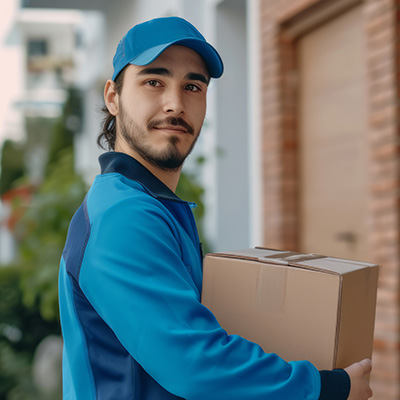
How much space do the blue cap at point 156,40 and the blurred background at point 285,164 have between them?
0.74 metres

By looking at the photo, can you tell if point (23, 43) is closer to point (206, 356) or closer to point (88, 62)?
point (88, 62)

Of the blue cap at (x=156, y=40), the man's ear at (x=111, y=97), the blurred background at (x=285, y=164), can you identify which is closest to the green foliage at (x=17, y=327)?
the blurred background at (x=285, y=164)

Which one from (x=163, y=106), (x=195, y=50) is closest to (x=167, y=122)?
(x=163, y=106)

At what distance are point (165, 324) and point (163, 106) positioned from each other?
525mm

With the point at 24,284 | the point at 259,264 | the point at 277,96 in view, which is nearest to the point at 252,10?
the point at 277,96

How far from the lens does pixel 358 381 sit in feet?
4.10

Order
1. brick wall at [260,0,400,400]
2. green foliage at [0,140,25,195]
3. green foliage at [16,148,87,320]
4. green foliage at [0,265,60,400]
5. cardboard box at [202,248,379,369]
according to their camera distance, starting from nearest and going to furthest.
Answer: cardboard box at [202,248,379,369], brick wall at [260,0,400,400], green foliage at [16,148,87,320], green foliage at [0,265,60,400], green foliage at [0,140,25,195]

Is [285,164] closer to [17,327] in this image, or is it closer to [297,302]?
[297,302]

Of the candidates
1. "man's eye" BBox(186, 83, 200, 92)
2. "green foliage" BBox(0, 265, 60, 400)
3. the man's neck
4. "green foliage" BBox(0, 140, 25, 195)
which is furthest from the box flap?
"green foliage" BBox(0, 140, 25, 195)

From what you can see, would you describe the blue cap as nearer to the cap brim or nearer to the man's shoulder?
the cap brim

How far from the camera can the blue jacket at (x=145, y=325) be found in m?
1.09

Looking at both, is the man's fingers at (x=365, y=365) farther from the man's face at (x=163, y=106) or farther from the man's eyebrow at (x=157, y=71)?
the man's eyebrow at (x=157, y=71)

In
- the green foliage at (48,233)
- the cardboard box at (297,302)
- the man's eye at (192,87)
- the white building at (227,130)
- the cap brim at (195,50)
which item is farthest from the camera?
the white building at (227,130)

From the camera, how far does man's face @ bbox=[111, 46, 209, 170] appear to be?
1.40 m
